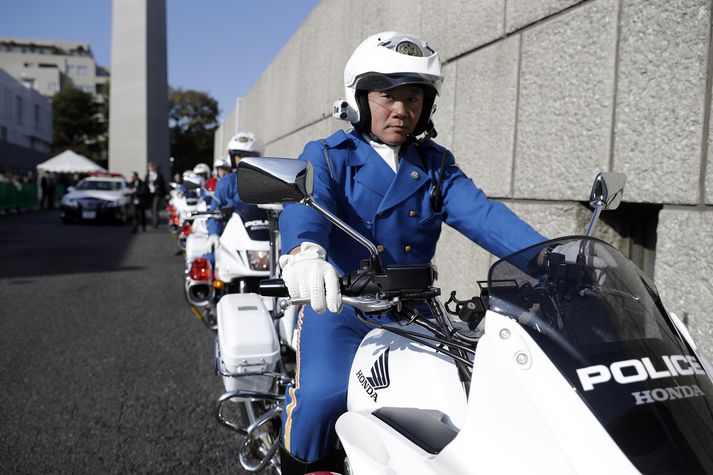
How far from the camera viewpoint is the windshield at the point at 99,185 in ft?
72.3

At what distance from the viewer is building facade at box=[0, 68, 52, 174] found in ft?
176

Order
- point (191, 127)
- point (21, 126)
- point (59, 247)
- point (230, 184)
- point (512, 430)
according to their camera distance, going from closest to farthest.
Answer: point (512, 430), point (230, 184), point (59, 247), point (21, 126), point (191, 127)

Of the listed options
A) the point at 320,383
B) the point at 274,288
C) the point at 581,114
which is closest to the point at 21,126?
the point at 581,114

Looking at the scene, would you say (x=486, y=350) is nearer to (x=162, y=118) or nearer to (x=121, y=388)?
(x=121, y=388)

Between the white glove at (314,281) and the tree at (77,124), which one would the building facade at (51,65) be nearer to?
the tree at (77,124)

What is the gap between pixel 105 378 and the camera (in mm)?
4852

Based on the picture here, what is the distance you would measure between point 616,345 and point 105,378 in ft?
14.2

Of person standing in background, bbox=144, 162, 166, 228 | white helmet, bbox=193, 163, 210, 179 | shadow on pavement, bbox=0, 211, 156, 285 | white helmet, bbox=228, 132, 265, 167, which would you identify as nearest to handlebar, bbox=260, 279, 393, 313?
white helmet, bbox=228, 132, 265, 167

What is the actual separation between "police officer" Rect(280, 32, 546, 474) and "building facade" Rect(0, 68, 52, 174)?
2098 inches

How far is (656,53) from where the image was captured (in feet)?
10.8

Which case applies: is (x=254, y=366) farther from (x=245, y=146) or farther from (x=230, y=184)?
(x=245, y=146)

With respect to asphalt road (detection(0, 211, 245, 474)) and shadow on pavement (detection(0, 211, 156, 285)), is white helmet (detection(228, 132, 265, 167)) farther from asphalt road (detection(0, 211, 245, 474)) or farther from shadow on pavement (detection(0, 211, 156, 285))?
shadow on pavement (detection(0, 211, 156, 285))

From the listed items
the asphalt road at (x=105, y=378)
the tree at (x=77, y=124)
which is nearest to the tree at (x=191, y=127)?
the tree at (x=77, y=124)

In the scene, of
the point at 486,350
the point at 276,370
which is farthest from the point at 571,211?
the point at 486,350
